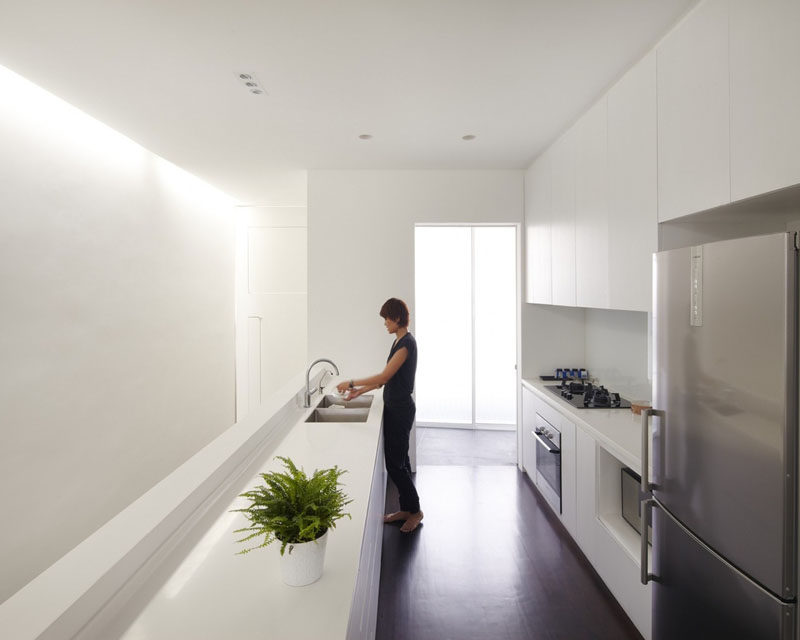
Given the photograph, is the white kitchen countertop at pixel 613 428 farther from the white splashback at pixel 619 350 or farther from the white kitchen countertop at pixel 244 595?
the white kitchen countertop at pixel 244 595

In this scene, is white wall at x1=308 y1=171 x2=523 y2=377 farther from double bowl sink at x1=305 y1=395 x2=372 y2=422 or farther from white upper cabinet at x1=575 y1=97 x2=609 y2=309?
white upper cabinet at x1=575 y1=97 x2=609 y2=309

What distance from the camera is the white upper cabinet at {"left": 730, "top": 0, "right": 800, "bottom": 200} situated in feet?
4.53

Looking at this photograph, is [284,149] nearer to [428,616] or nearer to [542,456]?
[542,456]

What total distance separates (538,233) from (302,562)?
3350 mm

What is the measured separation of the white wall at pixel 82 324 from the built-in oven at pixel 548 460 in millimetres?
3034

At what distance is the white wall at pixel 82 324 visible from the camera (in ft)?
8.33

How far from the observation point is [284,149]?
12.1 feet

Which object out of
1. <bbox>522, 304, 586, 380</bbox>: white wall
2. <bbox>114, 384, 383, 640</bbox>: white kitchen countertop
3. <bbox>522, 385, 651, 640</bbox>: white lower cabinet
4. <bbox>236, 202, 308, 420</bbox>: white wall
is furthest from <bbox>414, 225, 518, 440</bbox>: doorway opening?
<bbox>114, 384, 383, 640</bbox>: white kitchen countertop

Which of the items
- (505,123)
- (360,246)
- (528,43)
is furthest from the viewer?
(360,246)

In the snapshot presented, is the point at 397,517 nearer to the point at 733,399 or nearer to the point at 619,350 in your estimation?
the point at 619,350

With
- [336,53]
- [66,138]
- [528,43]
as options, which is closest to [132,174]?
[66,138]

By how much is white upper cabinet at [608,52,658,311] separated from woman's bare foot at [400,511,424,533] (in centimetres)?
186

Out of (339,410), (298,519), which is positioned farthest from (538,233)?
(298,519)

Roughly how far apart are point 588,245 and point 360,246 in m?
2.04
